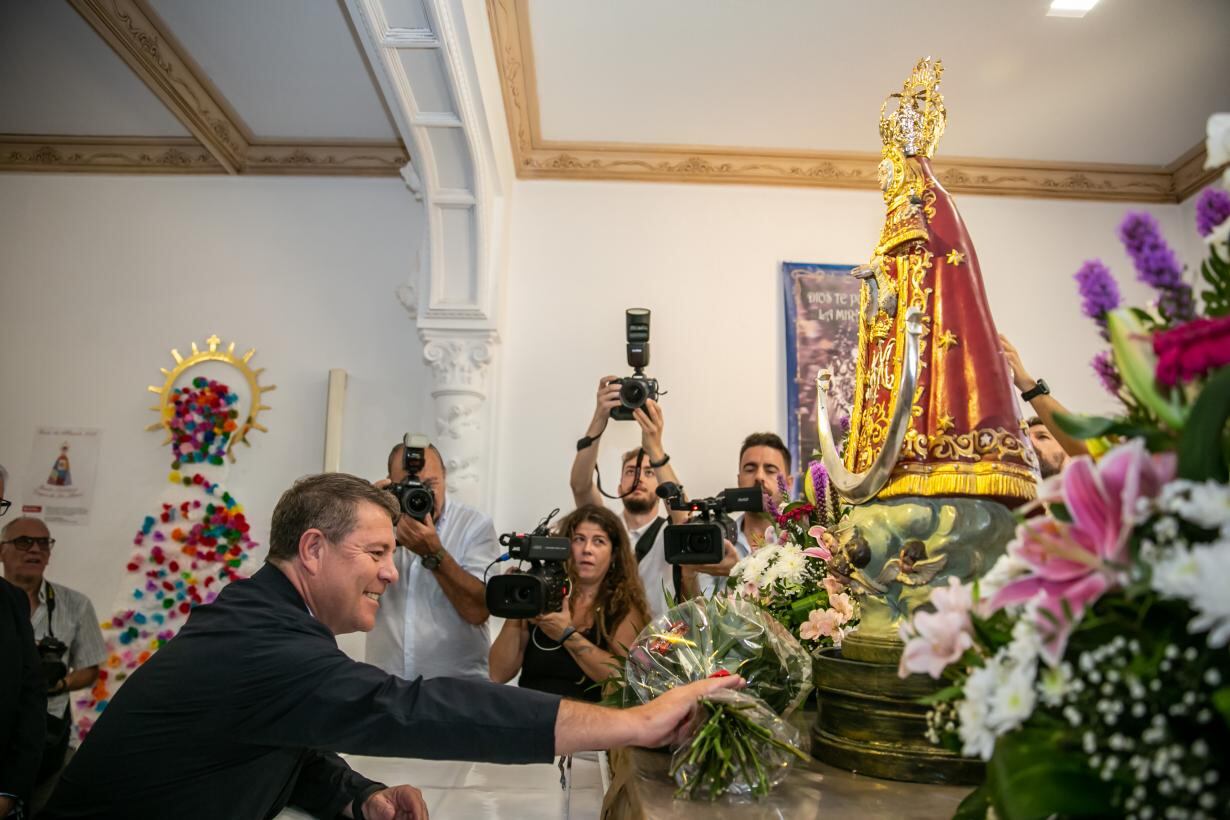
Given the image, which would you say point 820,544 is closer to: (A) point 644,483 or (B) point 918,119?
(B) point 918,119

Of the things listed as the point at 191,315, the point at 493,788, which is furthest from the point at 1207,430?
the point at 191,315

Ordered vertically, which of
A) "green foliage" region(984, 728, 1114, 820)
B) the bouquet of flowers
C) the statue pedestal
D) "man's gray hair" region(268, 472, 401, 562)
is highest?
"man's gray hair" region(268, 472, 401, 562)

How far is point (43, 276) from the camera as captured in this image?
5793mm

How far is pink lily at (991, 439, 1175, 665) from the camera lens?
725mm

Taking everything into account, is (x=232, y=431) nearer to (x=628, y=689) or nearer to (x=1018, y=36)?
Answer: (x=628, y=689)

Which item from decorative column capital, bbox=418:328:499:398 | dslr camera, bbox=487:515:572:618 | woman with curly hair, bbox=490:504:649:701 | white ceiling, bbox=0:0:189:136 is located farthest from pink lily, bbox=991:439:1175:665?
white ceiling, bbox=0:0:189:136

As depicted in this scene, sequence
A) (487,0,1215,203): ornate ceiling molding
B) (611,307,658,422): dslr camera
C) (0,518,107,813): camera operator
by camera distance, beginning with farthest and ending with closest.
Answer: (487,0,1215,203): ornate ceiling molding, (0,518,107,813): camera operator, (611,307,658,422): dslr camera

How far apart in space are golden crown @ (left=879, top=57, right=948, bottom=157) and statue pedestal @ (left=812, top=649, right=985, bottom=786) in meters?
1.02

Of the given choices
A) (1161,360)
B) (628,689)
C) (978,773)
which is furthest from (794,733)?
(1161,360)

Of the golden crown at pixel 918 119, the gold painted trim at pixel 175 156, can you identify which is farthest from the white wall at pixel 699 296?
the golden crown at pixel 918 119

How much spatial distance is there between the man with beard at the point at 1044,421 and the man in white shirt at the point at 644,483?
133 centimetres

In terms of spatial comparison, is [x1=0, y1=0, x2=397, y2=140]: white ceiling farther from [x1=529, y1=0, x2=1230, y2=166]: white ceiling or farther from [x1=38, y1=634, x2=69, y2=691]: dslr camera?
[x1=38, y1=634, x2=69, y2=691]: dslr camera

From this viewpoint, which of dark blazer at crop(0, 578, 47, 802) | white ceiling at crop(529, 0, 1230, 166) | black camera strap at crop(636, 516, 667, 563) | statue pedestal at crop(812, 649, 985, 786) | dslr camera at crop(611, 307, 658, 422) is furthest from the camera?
white ceiling at crop(529, 0, 1230, 166)

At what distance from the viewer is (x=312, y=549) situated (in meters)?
1.98
